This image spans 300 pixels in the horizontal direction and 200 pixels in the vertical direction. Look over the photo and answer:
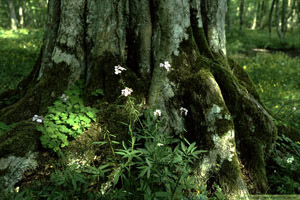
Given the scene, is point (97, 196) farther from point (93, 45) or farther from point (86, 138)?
point (93, 45)

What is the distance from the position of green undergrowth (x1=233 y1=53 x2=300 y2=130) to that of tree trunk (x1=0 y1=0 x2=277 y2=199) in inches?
51.1

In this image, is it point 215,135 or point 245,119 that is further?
point 245,119

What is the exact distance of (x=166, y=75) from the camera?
3.03m

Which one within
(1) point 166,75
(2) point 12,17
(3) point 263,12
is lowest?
(1) point 166,75

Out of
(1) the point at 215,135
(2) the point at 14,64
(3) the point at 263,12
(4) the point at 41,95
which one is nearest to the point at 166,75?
(1) the point at 215,135

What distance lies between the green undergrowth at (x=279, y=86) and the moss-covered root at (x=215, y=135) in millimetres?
1704

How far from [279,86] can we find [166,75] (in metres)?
4.93

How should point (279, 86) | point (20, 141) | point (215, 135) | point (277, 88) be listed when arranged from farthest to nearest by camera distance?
point (279, 86) < point (277, 88) < point (215, 135) < point (20, 141)

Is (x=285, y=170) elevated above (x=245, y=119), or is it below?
below

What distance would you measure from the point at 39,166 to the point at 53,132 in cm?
41

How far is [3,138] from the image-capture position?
8.94ft

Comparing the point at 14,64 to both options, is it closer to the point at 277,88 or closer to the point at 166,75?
the point at 166,75

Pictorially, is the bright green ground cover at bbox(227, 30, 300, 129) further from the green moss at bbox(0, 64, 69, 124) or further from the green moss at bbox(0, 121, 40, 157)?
the green moss at bbox(0, 121, 40, 157)

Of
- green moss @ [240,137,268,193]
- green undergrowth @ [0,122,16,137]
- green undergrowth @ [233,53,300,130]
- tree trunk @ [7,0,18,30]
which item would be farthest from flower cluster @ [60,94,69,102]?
tree trunk @ [7,0,18,30]
